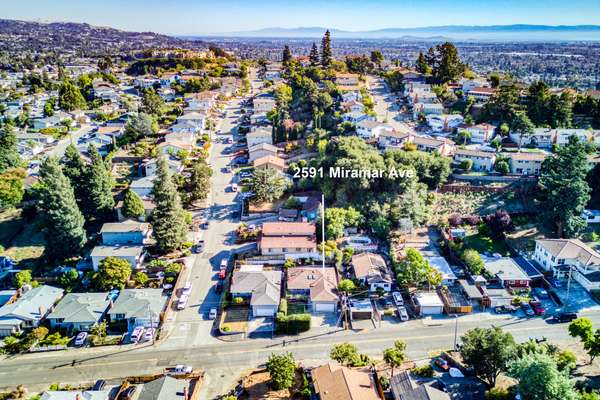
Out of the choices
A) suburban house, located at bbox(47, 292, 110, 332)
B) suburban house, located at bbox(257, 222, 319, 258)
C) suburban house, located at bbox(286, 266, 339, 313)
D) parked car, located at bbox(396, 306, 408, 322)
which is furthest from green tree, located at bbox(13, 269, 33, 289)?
parked car, located at bbox(396, 306, 408, 322)

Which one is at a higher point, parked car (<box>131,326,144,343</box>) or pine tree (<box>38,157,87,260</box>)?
Answer: pine tree (<box>38,157,87,260</box>)

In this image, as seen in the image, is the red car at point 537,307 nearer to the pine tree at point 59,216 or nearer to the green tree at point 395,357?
the green tree at point 395,357

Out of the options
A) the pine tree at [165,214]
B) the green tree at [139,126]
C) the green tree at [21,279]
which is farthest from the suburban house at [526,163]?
the green tree at [139,126]

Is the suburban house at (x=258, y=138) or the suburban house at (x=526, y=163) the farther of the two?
the suburban house at (x=258, y=138)

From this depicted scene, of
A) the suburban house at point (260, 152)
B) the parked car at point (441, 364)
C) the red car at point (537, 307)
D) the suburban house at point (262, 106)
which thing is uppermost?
the suburban house at point (262, 106)

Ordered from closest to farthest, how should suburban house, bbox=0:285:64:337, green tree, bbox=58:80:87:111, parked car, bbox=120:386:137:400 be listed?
parked car, bbox=120:386:137:400, suburban house, bbox=0:285:64:337, green tree, bbox=58:80:87:111

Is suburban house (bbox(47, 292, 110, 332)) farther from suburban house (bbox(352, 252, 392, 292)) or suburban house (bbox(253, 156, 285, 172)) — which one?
suburban house (bbox(253, 156, 285, 172))

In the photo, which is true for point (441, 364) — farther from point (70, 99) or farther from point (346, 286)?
point (70, 99)

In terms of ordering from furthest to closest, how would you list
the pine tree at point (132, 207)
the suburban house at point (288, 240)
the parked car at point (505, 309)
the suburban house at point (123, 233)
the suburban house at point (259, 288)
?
1. the pine tree at point (132, 207)
2. the suburban house at point (123, 233)
3. the suburban house at point (288, 240)
4. the suburban house at point (259, 288)
5. the parked car at point (505, 309)
